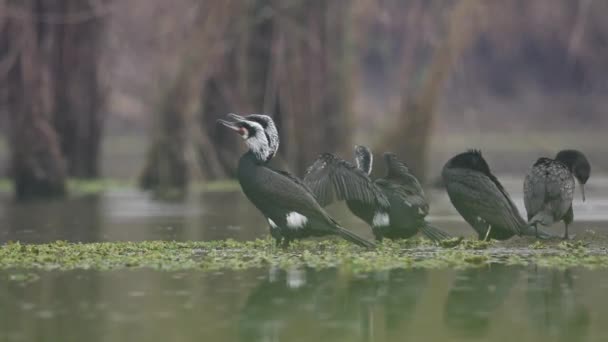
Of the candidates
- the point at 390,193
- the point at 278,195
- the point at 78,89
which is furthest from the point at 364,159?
the point at 78,89

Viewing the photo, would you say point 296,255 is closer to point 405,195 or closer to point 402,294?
point 405,195

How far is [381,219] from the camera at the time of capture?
39.9 feet

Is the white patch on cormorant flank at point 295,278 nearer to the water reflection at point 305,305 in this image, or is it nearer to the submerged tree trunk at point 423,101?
the water reflection at point 305,305

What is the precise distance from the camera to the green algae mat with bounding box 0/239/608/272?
1057cm

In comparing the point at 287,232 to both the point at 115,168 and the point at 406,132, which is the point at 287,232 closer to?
the point at 406,132

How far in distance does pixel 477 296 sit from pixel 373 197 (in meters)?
3.10

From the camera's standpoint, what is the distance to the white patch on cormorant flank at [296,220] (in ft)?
37.7

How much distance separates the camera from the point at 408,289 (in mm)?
9289

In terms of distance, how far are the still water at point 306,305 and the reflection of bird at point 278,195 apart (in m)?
1.20

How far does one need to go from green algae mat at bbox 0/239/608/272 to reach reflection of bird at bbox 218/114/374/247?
16 centimetres

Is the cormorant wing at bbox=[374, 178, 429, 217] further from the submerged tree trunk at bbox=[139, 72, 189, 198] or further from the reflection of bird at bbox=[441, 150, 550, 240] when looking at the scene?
the submerged tree trunk at bbox=[139, 72, 189, 198]

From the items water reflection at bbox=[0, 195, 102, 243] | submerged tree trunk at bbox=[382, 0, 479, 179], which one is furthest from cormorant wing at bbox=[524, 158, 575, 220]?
submerged tree trunk at bbox=[382, 0, 479, 179]

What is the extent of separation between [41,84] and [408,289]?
10.7 metres

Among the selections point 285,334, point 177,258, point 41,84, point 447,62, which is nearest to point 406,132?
point 447,62
